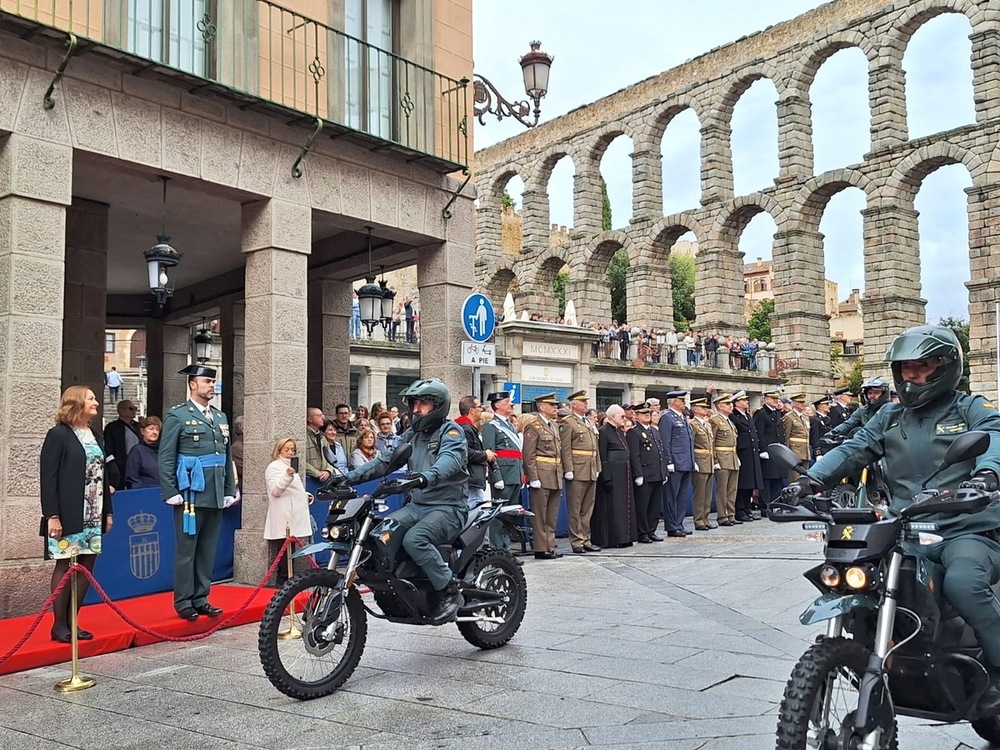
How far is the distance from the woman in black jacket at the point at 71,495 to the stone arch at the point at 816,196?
37112 millimetres

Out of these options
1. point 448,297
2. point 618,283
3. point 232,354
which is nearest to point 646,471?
point 448,297

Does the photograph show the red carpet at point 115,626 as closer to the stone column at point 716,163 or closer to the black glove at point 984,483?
the black glove at point 984,483

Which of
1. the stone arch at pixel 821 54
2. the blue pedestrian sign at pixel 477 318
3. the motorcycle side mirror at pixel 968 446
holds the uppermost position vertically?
the stone arch at pixel 821 54

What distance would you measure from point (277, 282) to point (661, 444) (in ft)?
21.3

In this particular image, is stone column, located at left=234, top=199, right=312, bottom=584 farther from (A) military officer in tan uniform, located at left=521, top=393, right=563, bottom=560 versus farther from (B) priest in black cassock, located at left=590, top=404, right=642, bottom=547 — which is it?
(B) priest in black cassock, located at left=590, top=404, right=642, bottom=547

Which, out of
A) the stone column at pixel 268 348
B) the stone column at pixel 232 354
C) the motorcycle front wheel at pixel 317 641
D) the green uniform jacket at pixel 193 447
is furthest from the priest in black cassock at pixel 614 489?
the motorcycle front wheel at pixel 317 641

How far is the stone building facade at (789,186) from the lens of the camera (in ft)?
118

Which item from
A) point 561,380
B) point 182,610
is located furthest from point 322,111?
point 561,380

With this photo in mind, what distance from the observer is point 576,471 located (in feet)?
41.0

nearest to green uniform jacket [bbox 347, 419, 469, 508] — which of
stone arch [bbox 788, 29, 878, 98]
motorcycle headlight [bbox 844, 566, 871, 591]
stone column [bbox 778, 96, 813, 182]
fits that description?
motorcycle headlight [bbox 844, 566, 871, 591]

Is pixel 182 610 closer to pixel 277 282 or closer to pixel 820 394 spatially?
pixel 277 282

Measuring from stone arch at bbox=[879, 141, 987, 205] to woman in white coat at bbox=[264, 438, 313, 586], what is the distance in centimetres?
3370

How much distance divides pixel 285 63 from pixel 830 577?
8.61 m

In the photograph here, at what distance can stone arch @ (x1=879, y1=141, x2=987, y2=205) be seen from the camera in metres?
36.3
